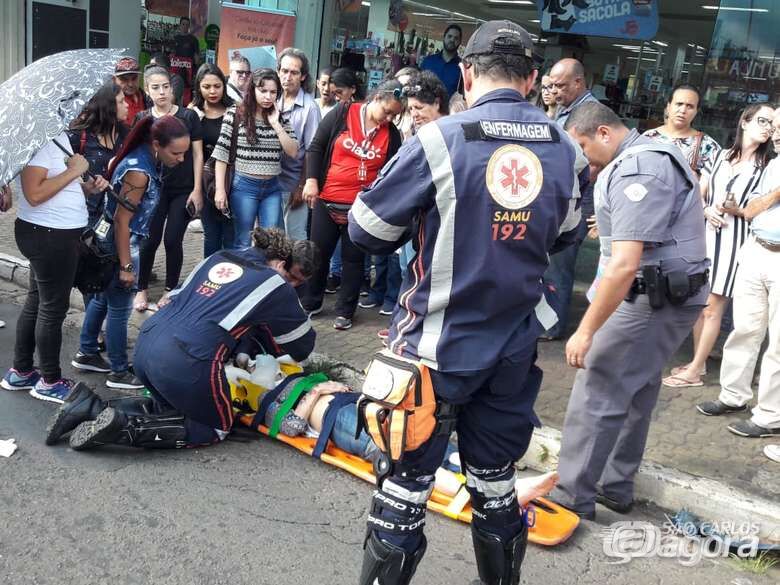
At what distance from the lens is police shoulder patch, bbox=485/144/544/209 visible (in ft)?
7.73

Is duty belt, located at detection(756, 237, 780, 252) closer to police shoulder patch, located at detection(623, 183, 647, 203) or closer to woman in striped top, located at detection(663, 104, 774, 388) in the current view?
woman in striped top, located at detection(663, 104, 774, 388)

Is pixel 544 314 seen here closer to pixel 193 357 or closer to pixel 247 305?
pixel 247 305

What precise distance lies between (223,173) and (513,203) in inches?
148

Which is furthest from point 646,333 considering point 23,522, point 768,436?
point 23,522

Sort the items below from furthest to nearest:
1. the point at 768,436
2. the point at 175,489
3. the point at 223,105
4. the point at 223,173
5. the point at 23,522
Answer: the point at 223,105 → the point at 223,173 → the point at 768,436 → the point at 175,489 → the point at 23,522

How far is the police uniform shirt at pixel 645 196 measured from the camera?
297 centimetres

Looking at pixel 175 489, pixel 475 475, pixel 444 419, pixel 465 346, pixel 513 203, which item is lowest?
pixel 175 489

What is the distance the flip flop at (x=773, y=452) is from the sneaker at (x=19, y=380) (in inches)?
158

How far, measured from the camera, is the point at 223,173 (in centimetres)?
574

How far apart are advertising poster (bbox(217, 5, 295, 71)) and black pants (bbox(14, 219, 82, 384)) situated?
5.49 meters

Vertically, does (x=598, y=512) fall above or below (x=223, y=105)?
below

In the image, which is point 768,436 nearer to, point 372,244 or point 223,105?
point 372,244

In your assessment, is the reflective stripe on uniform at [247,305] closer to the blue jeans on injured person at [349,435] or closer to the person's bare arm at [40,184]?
the blue jeans on injured person at [349,435]

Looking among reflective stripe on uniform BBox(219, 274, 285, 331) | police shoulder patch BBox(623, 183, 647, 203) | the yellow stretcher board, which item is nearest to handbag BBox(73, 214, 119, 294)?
reflective stripe on uniform BBox(219, 274, 285, 331)
